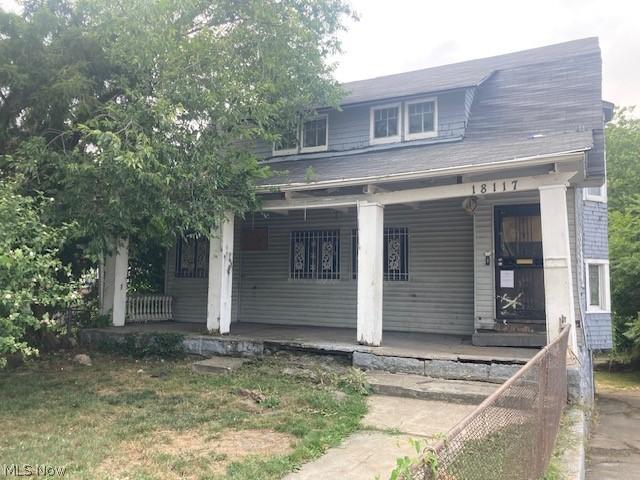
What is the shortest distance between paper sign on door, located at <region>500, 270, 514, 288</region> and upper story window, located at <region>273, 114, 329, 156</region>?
16.1 ft

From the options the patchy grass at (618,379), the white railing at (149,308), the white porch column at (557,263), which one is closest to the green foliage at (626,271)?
the patchy grass at (618,379)

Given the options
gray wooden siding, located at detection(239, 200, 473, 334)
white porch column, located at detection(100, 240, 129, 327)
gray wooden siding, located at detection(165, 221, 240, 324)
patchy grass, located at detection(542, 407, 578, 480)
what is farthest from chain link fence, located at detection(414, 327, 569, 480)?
white porch column, located at detection(100, 240, 129, 327)

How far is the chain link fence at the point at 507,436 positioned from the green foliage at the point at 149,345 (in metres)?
6.67

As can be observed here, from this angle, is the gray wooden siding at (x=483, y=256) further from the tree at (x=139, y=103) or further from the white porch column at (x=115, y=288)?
the white porch column at (x=115, y=288)

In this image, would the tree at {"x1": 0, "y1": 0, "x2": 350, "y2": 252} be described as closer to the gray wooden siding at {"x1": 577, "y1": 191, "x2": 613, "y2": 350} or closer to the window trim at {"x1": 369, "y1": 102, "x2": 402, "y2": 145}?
the window trim at {"x1": 369, "y1": 102, "x2": 402, "y2": 145}

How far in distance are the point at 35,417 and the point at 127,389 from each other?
4.87ft

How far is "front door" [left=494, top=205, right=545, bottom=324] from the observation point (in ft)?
29.2

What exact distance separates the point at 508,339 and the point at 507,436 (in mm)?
5626

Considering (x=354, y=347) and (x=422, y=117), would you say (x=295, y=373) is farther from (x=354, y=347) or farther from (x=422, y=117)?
(x=422, y=117)

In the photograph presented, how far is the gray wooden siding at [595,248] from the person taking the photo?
10.2m

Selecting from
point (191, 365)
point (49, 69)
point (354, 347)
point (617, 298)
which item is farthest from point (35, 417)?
point (617, 298)

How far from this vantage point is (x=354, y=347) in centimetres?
800

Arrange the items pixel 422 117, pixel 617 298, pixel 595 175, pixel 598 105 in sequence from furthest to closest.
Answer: pixel 617 298 → pixel 422 117 → pixel 598 105 → pixel 595 175

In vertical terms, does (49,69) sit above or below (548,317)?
above
